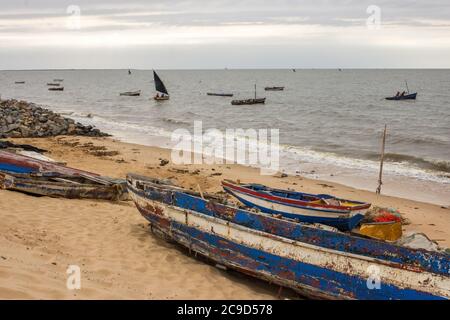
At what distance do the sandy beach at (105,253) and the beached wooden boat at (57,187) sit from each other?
316 mm

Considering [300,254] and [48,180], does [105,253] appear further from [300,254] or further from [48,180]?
[48,180]

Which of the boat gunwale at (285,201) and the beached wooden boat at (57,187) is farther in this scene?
the beached wooden boat at (57,187)

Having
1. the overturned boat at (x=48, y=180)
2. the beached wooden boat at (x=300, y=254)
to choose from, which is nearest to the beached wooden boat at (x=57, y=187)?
the overturned boat at (x=48, y=180)

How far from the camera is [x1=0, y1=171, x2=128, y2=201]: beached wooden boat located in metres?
11.7

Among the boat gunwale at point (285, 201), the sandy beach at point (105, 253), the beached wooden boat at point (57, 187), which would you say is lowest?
the sandy beach at point (105, 253)

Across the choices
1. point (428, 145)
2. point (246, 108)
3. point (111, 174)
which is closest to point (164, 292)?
point (111, 174)

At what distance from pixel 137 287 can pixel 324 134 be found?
24.8 metres

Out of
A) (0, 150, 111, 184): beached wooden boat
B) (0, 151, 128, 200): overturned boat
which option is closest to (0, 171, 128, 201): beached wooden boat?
(0, 151, 128, 200): overturned boat

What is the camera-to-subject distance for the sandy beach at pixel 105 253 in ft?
19.4

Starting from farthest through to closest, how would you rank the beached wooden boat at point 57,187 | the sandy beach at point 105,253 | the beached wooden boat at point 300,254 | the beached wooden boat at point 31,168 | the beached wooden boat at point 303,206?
the beached wooden boat at point 31,168 < the beached wooden boat at point 57,187 < the beached wooden boat at point 303,206 < the beached wooden boat at point 300,254 < the sandy beach at point 105,253

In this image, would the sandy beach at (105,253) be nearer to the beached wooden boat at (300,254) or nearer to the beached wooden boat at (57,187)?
the beached wooden boat at (57,187)

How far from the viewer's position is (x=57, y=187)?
461 inches

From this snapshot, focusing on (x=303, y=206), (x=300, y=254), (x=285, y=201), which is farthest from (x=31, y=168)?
(x=300, y=254)
